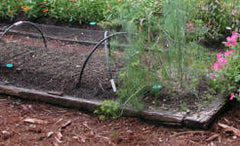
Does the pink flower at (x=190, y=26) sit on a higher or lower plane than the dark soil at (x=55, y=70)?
higher

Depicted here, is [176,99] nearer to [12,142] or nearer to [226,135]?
[226,135]

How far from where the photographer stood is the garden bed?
3547 mm

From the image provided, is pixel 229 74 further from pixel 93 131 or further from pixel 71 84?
pixel 71 84

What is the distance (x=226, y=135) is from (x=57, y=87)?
2067 mm

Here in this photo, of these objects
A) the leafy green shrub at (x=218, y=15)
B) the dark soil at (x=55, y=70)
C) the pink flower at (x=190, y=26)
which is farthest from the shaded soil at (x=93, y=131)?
the leafy green shrub at (x=218, y=15)

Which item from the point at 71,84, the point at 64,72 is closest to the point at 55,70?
the point at 64,72

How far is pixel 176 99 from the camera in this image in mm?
3773

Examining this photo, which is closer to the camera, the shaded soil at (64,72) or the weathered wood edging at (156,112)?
the weathered wood edging at (156,112)

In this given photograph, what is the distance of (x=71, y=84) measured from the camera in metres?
A: 4.38

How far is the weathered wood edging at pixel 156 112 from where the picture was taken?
135 inches

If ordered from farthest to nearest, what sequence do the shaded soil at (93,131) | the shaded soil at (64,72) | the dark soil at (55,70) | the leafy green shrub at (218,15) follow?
1. the leafy green shrub at (218,15)
2. the dark soil at (55,70)
3. the shaded soil at (64,72)
4. the shaded soil at (93,131)

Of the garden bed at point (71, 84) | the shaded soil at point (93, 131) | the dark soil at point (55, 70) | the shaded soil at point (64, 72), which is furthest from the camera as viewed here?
the dark soil at point (55, 70)

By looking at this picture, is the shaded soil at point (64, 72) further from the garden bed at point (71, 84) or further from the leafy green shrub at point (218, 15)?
the leafy green shrub at point (218, 15)

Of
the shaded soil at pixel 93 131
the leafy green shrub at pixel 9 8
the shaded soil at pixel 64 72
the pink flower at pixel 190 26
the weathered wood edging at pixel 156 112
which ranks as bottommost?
the shaded soil at pixel 93 131
